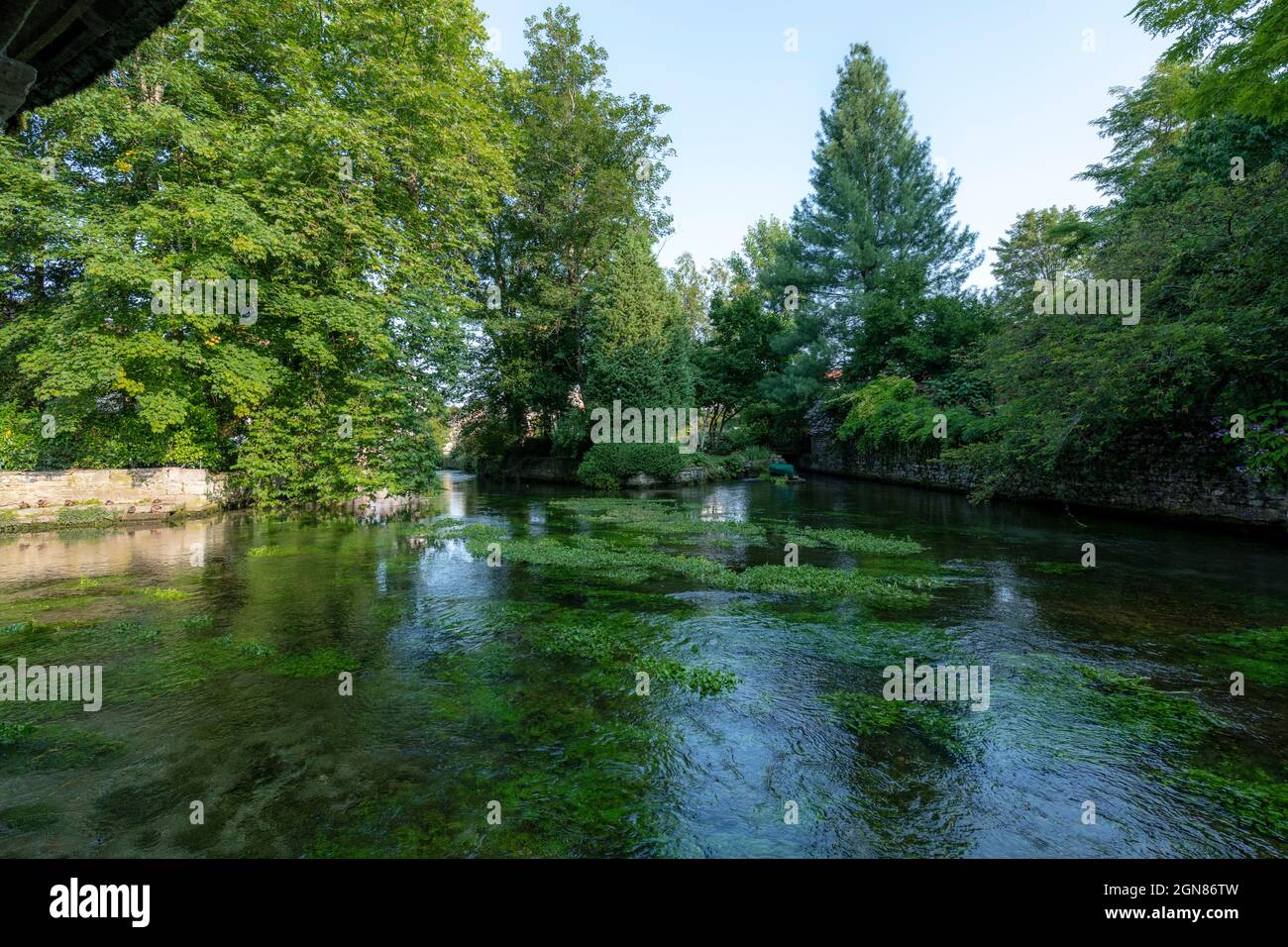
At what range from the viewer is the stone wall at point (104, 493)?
11445 mm

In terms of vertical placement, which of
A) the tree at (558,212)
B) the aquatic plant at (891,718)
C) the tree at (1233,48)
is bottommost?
the aquatic plant at (891,718)

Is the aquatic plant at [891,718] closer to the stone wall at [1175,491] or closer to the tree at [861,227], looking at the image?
the stone wall at [1175,491]

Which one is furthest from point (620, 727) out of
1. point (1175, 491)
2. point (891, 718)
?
point (1175, 491)

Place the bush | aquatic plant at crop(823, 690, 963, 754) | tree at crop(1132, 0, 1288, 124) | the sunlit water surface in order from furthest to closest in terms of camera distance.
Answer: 1. the bush
2. tree at crop(1132, 0, 1288, 124)
3. aquatic plant at crop(823, 690, 963, 754)
4. the sunlit water surface

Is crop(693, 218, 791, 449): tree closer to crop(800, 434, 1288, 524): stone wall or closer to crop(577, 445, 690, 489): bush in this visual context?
crop(577, 445, 690, 489): bush

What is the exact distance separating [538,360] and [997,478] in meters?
21.2

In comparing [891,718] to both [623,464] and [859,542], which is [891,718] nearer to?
[859,542]

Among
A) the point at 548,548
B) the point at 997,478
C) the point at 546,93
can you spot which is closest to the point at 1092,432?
the point at 997,478

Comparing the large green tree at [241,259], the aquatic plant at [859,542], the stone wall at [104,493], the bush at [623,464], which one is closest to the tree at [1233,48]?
the aquatic plant at [859,542]

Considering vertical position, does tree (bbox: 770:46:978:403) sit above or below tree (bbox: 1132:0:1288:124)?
above

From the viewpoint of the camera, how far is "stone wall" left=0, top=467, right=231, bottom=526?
11.4 m

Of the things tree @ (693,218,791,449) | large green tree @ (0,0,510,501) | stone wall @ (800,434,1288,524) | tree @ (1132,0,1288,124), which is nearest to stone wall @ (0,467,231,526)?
large green tree @ (0,0,510,501)

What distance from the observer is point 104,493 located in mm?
12250
